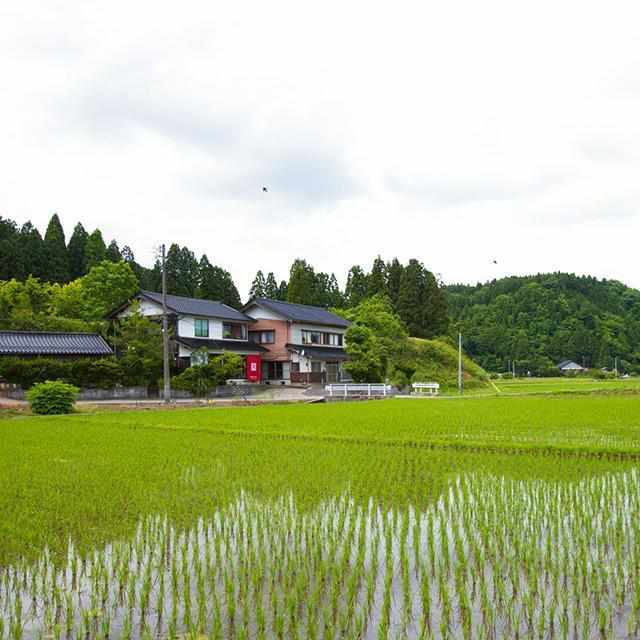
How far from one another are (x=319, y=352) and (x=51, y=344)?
1680cm

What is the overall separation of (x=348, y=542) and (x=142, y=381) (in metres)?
25.6

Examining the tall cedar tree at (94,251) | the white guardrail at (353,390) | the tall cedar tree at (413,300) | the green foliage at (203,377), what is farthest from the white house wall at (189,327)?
the tall cedar tree at (94,251)

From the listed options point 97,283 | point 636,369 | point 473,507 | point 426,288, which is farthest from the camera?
point 636,369

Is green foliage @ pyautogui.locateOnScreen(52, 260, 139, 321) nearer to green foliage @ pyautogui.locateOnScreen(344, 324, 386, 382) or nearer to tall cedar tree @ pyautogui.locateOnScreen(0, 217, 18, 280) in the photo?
tall cedar tree @ pyautogui.locateOnScreen(0, 217, 18, 280)

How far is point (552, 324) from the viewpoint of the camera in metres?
85.4

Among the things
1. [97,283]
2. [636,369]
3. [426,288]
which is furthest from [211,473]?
[636,369]

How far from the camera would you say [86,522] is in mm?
6121

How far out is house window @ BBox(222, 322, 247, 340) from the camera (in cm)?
3825

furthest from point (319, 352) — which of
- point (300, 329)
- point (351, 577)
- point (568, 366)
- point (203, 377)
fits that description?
point (568, 366)

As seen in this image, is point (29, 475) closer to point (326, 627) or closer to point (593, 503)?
point (326, 627)

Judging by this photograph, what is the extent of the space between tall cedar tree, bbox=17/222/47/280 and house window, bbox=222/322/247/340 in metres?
20.7

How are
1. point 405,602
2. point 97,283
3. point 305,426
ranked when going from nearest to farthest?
point 405,602
point 305,426
point 97,283

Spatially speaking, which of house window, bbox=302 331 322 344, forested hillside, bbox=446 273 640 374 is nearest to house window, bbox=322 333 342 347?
house window, bbox=302 331 322 344

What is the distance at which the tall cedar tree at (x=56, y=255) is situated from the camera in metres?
51.8
